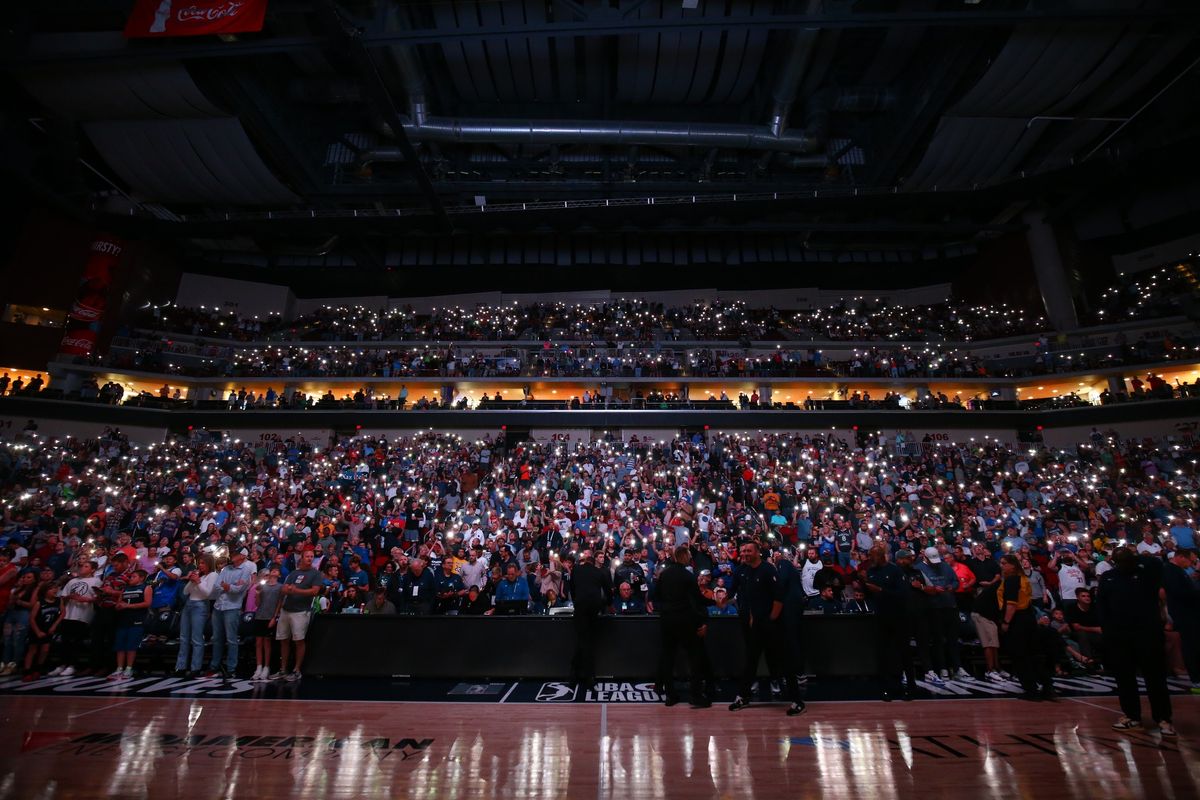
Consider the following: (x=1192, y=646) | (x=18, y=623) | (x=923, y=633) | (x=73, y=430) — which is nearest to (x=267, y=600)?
(x=18, y=623)

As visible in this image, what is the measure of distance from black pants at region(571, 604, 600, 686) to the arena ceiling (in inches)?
712

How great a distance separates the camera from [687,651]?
5.43 meters

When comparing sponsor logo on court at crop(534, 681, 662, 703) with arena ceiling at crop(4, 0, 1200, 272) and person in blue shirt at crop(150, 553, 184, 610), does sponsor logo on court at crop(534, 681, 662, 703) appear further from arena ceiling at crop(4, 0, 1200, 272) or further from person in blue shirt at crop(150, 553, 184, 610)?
arena ceiling at crop(4, 0, 1200, 272)

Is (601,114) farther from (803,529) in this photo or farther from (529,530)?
(803,529)

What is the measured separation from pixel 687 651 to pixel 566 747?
1.72 meters

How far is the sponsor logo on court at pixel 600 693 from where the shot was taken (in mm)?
5629

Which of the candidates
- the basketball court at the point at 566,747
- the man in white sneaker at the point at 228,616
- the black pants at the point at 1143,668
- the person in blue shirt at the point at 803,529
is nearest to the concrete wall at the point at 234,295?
the man in white sneaker at the point at 228,616

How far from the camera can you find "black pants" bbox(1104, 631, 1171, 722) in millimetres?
4364

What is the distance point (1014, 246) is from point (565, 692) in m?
34.2

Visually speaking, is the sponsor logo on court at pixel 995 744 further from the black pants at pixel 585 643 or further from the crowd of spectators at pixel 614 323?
the crowd of spectators at pixel 614 323

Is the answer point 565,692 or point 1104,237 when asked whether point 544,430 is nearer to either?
point 565,692

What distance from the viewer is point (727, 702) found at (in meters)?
5.57

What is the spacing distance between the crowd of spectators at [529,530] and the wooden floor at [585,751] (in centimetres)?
140

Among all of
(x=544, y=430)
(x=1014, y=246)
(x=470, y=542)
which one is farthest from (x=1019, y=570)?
(x=1014, y=246)
